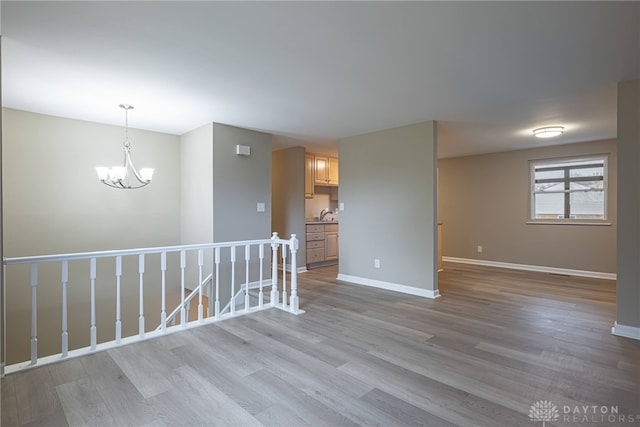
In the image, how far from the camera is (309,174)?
20.6 feet

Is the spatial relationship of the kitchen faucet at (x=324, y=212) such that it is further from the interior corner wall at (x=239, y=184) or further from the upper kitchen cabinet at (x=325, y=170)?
the interior corner wall at (x=239, y=184)

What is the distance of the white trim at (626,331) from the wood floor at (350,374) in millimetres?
86

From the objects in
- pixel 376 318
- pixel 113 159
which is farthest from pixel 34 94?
pixel 376 318

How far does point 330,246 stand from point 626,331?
14.6 ft

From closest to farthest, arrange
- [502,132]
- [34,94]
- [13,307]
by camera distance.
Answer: [34,94] → [13,307] → [502,132]

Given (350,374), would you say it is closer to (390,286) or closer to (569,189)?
(390,286)

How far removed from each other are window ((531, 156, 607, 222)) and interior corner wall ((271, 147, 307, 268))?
4.30 meters

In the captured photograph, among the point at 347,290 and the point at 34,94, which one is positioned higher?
the point at 34,94

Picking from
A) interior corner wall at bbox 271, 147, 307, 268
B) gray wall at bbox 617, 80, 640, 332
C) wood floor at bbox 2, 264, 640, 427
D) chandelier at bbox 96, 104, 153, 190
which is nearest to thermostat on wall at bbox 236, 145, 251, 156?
chandelier at bbox 96, 104, 153, 190

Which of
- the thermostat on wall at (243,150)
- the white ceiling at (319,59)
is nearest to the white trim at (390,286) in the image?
the white ceiling at (319,59)

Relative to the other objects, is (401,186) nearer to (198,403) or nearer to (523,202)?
(523,202)

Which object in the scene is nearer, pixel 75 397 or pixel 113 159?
pixel 75 397

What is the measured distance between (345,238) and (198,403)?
357cm

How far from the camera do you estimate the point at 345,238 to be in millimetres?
5195
